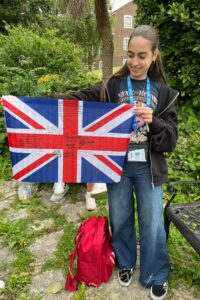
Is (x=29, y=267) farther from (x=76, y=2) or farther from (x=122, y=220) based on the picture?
(x=76, y=2)

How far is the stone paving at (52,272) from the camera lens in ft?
8.08

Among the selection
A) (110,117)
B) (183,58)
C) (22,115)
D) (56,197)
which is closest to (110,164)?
(110,117)

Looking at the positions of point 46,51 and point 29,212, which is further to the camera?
point 46,51

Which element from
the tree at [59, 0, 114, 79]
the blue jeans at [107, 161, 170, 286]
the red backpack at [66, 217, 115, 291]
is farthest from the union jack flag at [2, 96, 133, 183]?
the tree at [59, 0, 114, 79]

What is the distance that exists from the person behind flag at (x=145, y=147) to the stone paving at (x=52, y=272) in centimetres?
9

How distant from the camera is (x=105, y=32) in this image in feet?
29.0

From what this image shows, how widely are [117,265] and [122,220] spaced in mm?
490

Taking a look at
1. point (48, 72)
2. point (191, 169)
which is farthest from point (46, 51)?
point (191, 169)

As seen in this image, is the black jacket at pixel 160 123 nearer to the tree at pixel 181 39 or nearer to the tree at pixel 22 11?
the tree at pixel 181 39

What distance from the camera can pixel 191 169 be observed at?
4.12m

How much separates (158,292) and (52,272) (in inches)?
35.4

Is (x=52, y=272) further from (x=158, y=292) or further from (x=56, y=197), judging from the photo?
(x=56, y=197)

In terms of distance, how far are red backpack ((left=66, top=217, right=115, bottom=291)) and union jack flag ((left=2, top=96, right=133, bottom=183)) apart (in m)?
0.43

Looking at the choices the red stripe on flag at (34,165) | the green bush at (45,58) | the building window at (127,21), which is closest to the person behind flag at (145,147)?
the red stripe on flag at (34,165)
